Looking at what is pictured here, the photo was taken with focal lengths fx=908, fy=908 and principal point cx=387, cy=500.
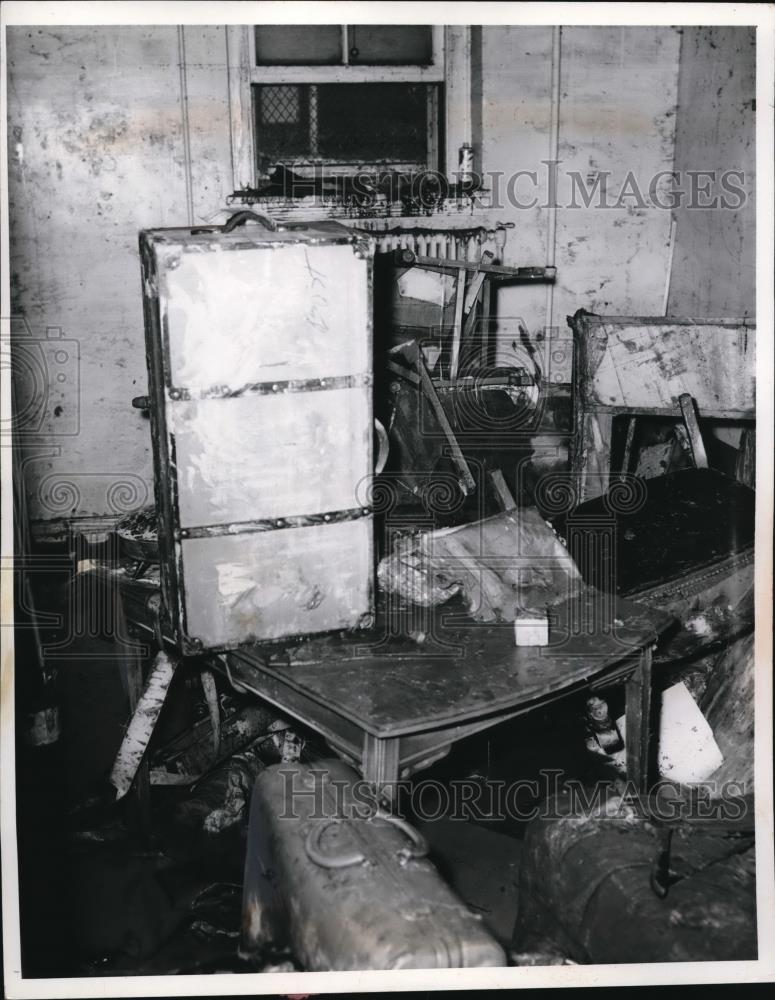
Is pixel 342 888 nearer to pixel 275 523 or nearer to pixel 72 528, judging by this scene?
pixel 275 523

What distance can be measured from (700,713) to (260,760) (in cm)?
170

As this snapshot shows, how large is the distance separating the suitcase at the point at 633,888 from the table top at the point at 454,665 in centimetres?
39

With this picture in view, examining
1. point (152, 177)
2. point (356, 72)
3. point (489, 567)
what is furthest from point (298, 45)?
point (489, 567)

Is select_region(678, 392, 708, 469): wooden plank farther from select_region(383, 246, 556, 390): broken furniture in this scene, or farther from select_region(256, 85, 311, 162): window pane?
select_region(256, 85, 311, 162): window pane

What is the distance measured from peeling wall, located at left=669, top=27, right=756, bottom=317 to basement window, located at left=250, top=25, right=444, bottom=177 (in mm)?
1465

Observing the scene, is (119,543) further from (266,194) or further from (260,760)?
(266,194)

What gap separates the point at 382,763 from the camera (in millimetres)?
2268

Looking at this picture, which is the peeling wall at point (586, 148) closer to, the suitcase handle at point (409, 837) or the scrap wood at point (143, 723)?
the scrap wood at point (143, 723)

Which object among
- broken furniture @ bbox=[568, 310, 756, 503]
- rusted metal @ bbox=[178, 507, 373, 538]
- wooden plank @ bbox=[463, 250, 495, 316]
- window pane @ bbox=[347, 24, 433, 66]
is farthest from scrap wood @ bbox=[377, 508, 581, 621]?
window pane @ bbox=[347, 24, 433, 66]

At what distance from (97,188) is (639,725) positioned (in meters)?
4.03

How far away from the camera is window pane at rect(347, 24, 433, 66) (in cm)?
515

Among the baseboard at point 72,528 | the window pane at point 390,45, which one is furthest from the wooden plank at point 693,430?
the baseboard at point 72,528

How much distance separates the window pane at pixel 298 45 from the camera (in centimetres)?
504

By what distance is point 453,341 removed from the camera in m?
5.12
